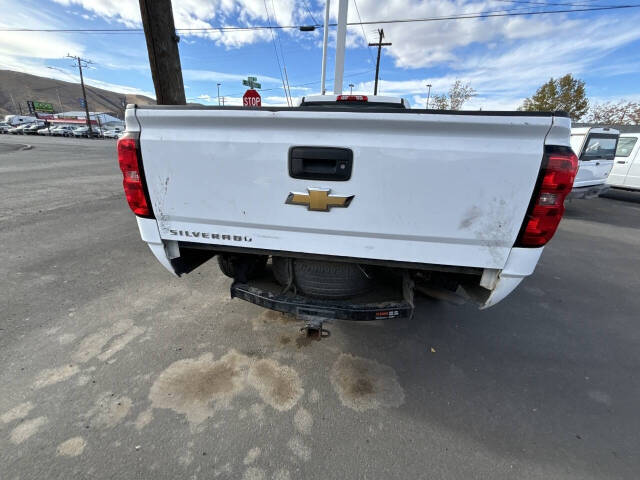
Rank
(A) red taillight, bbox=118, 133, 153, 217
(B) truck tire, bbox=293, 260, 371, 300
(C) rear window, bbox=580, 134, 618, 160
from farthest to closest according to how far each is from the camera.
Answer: (C) rear window, bbox=580, 134, 618, 160, (B) truck tire, bbox=293, 260, 371, 300, (A) red taillight, bbox=118, 133, 153, 217

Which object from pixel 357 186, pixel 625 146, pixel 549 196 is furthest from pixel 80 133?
pixel 549 196

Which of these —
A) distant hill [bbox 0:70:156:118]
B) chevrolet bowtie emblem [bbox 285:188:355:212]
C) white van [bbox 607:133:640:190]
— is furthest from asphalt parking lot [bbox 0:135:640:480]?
distant hill [bbox 0:70:156:118]

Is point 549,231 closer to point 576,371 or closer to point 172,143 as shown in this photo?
point 576,371

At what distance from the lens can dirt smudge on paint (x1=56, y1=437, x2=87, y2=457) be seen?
5.62 ft

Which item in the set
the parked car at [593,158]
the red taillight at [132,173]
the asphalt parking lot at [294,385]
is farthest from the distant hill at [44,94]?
the red taillight at [132,173]

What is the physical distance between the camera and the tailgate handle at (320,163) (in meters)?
1.76

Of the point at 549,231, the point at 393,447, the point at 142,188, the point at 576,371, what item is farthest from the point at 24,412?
the point at 576,371

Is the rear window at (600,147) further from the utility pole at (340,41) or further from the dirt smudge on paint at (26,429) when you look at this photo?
the dirt smudge on paint at (26,429)

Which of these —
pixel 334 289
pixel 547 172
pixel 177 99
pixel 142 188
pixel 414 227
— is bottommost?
pixel 334 289

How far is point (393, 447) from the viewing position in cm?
183

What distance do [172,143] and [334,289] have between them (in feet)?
4.77

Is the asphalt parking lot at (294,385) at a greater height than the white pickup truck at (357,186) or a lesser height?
lesser

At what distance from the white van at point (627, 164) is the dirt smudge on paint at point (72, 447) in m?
14.1

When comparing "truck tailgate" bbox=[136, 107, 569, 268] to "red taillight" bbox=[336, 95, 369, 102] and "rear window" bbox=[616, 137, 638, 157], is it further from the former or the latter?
"rear window" bbox=[616, 137, 638, 157]
